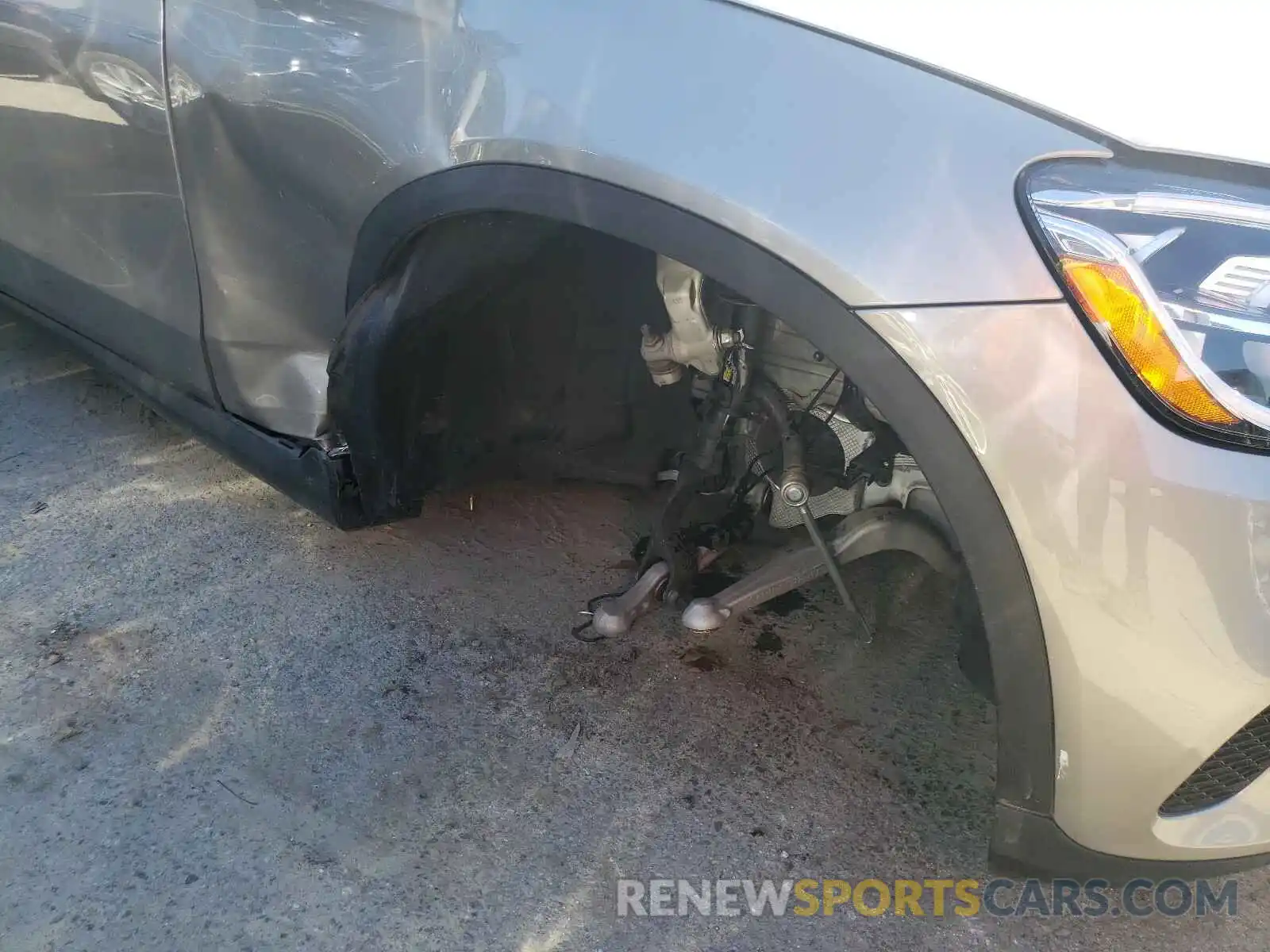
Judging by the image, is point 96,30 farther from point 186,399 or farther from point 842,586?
Result: point 842,586

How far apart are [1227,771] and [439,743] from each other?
4.38 ft

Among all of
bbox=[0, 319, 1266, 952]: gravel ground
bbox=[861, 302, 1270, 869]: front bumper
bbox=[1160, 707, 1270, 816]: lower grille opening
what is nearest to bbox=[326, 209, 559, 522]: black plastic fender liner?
bbox=[0, 319, 1266, 952]: gravel ground

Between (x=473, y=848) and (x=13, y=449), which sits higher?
(x=473, y=848)

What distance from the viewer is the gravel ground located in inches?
65.0

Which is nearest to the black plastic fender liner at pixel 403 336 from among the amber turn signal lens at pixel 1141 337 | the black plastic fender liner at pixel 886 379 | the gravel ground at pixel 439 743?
the black plastic fender liner at pixel 886 379

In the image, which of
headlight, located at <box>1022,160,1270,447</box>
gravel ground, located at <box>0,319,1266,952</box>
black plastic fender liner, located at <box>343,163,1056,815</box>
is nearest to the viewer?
headlight, located at <box>1022,160,1270,447</box>

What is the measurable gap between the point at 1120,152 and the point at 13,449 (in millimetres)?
2950

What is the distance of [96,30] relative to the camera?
6.61 feet

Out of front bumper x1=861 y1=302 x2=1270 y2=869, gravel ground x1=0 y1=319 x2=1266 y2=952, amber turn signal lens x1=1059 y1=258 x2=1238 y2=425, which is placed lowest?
gravel ground x1=0 y1=319 x2=1266 y2=952

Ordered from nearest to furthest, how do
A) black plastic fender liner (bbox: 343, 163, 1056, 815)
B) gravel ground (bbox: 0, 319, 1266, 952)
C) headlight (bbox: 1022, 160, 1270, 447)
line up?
headlight (bbox: 1022, 160, 1270, 447), black plastic fender liner (bbox: 343, 163, 1056, 815), gravel ground (bbox: 0, 319, 1266, 952)

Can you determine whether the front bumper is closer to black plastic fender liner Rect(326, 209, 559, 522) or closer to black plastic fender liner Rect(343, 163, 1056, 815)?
black plastic fender liner Rect(343, 163, 1056, 815)

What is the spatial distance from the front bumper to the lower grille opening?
0.05ft

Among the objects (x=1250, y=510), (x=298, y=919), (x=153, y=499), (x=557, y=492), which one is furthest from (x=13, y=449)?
(x=1250, y=510)

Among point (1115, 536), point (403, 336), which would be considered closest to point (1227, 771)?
point (1115, 536)
